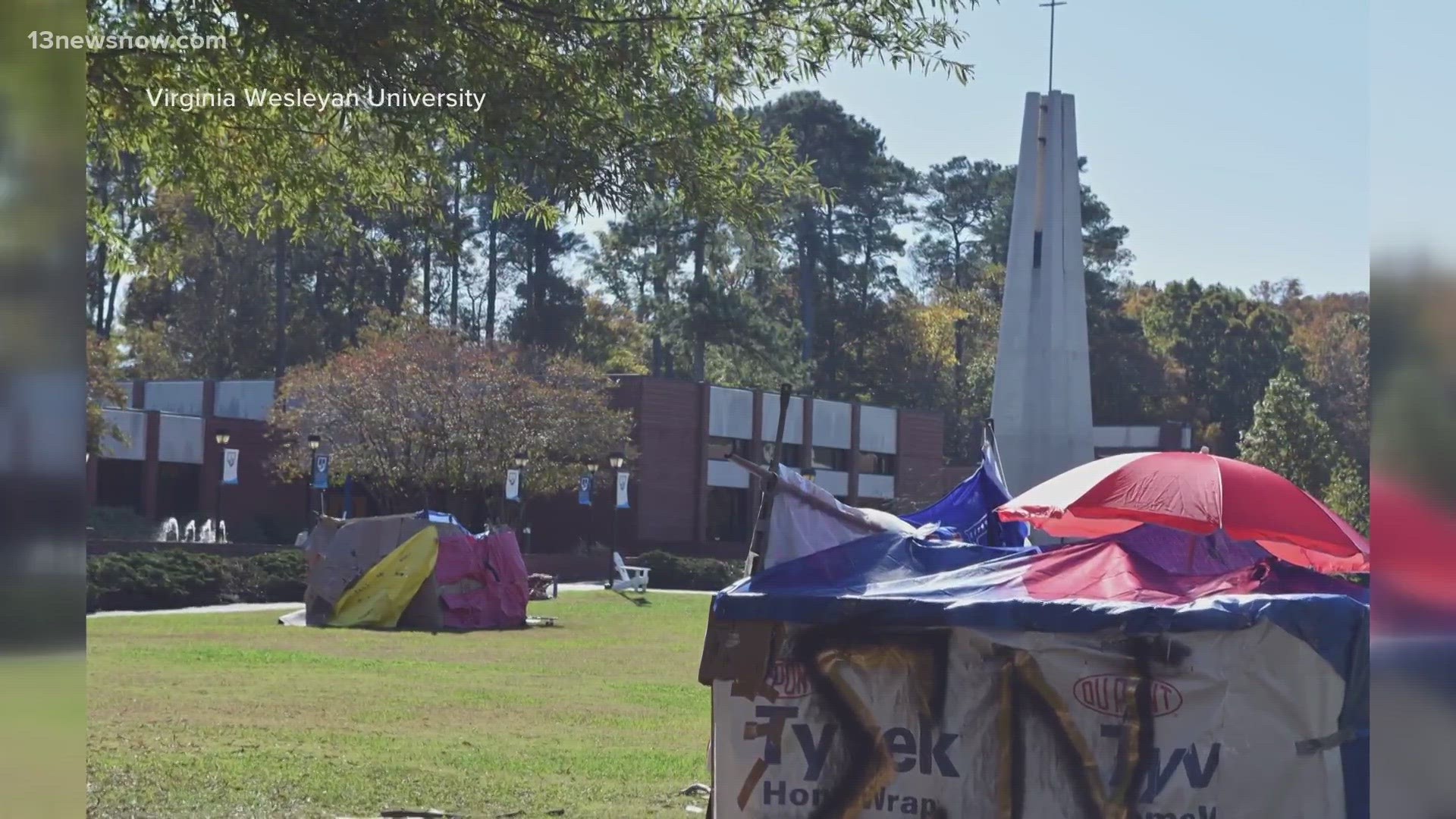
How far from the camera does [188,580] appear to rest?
31562mm

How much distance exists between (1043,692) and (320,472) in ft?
113

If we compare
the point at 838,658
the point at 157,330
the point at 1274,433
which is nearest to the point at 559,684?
the point at 838,658

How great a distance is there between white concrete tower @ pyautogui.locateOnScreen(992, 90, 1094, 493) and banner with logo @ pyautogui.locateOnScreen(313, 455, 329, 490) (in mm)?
17899

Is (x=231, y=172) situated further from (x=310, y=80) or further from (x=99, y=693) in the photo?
(x=99, y=693)

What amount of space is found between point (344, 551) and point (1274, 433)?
29.3m

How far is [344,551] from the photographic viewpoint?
2666cm

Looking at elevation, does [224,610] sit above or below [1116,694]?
below

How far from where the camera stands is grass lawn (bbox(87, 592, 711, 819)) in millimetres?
10102

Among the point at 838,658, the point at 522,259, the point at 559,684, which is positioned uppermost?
the point at 522,259

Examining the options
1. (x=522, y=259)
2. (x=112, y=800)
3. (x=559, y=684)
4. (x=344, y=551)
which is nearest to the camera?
(x=112, y=800)

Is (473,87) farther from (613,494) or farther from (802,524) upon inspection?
(613,494)

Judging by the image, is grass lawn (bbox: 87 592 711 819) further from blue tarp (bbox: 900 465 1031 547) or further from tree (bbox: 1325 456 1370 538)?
tree (bbox: 1325 456 1370 538)

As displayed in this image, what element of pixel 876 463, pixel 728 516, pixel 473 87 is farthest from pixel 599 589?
pixel 473 87

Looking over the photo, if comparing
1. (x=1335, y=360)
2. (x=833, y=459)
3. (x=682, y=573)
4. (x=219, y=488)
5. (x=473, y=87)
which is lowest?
(x=682, y=573)
